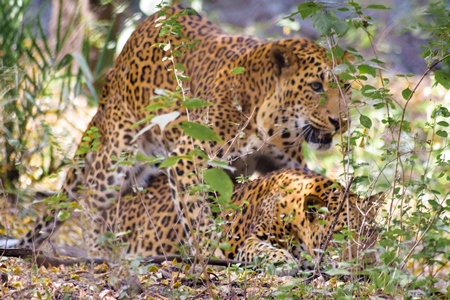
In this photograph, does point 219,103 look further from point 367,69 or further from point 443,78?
point 443,78

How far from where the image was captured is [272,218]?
5.41 meters

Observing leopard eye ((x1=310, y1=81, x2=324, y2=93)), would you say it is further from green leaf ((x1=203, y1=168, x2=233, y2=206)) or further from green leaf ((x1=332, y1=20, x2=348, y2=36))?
green leaf ((x1=203, y1=168, x2=233, y2=206))

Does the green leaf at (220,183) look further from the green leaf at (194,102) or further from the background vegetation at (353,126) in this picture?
the background vegetation at (353,126)

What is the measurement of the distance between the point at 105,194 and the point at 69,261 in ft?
8.47

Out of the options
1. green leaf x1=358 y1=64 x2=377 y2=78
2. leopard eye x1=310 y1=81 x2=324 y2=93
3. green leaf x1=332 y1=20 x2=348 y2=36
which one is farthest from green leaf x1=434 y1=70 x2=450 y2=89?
leopard eye x1=310 y1=81 x2=324 y2=93

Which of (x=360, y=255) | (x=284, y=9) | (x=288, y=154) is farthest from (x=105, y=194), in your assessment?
(x=284, y=9)

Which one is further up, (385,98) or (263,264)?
(385,98)

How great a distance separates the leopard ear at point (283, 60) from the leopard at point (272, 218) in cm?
80

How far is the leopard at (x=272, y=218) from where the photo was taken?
531cm

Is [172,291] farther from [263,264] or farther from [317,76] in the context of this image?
[317,76]

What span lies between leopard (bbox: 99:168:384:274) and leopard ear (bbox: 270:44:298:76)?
800mm

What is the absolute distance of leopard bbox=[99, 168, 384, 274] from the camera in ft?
17.4

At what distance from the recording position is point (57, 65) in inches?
337

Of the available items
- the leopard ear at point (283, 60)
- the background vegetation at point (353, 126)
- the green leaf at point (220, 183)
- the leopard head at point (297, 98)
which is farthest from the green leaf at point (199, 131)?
the leopard ear at point (283, 60)
